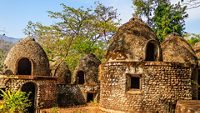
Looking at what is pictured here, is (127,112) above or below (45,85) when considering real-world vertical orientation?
below

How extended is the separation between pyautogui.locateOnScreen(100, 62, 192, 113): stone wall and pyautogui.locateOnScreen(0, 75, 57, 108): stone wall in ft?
18.0

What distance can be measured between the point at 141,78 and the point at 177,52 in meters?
4.26

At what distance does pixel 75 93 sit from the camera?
83.4 ft

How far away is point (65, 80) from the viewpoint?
1091 inches

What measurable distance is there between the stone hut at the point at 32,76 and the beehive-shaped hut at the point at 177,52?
7488mm

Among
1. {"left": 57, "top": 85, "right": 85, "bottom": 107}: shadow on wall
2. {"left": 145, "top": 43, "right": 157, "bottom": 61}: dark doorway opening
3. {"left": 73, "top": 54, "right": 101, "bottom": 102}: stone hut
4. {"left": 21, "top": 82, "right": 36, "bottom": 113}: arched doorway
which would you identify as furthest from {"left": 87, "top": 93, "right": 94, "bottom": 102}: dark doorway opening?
{"left": 145, "top": 43, "right": 157, "bottom": 61}: dark doorway opening

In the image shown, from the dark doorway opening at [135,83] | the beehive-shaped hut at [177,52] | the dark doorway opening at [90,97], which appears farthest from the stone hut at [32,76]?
the beehive-shaped hut at [177,52]

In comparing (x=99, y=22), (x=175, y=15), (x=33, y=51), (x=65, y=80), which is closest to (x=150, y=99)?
(x=33, y=51)

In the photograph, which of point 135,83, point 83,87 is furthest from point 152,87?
point 83,87

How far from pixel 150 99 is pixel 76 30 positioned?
21.4m

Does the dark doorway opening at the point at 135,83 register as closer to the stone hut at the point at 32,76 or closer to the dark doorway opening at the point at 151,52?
the dark doorway opening at the point at 151,52

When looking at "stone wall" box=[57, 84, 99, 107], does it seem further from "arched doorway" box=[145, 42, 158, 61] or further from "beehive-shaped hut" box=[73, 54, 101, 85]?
"arched doorway" box=[145, 42, 158, 61]

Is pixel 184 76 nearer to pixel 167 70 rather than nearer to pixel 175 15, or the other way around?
pixel 167 70

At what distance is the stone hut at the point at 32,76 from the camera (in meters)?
19.3
